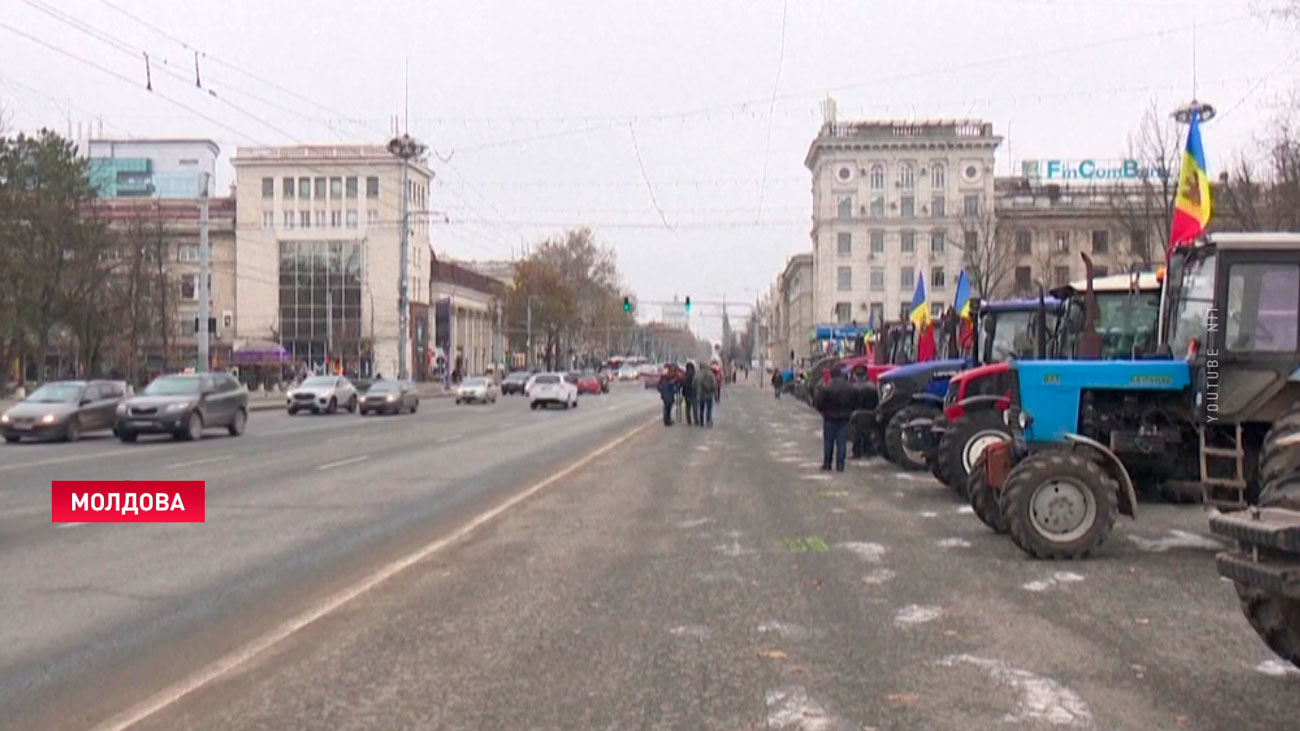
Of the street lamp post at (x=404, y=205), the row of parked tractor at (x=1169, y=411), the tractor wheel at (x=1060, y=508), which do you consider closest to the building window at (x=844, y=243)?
the street lamp post at (x=404, y=205)

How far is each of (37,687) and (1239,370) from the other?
9.53 meters

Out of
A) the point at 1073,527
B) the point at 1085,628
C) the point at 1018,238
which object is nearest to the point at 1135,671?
the point at 1085,628

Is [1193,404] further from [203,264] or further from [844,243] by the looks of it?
[844,243]

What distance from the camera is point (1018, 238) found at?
3231 inches

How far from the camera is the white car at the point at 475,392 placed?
191ft

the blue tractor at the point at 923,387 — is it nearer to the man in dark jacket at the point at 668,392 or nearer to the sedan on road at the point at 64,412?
the man in dark jacket at the point at 668,392

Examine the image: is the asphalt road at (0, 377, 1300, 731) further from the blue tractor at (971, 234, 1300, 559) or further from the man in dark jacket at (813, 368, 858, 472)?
the man in dark jacket at (813, 368, 858, 472)

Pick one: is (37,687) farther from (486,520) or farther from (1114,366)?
(1114,366)

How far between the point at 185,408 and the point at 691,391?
13.9m

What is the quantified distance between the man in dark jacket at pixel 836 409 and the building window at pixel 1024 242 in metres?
60.3

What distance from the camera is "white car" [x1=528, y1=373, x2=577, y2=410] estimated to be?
51.1 metres

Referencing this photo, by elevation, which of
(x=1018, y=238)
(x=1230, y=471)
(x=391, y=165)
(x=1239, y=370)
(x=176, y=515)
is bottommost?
(x=176, y=515)

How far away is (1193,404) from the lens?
1134 centimetres
